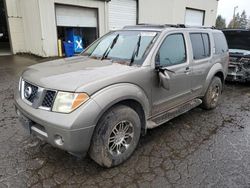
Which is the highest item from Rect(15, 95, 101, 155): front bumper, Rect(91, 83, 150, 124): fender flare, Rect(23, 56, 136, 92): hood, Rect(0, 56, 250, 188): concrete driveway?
Rect(23, 56, 136, 92): hood

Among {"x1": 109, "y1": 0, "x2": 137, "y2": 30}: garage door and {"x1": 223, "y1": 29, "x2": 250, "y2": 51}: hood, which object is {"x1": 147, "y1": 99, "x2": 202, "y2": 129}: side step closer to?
{"x1": 223, "y1": 29, "x2": 250, "y2": 51}: hood

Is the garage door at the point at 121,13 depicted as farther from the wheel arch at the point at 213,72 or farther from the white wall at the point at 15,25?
the wheel arch at the point at 213,72

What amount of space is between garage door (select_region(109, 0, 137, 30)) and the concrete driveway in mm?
10675

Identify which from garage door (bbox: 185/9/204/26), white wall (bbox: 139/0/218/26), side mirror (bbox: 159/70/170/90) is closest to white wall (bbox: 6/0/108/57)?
white wall (bbox: 139/0/218/26)

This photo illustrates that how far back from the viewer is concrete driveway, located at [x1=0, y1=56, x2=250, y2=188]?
2727 millimetres

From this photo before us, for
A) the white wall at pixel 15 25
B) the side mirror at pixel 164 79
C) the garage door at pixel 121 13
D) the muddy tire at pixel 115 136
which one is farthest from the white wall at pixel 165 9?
the muddy tire at pixel 115 136

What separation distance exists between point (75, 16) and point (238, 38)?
8.17m

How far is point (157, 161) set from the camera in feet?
10.3

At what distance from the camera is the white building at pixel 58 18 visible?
10883 mm

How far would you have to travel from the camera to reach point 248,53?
7.10 m

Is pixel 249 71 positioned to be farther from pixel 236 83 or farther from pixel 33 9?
pixel 33 9

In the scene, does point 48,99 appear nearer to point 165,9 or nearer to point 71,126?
point 71,126

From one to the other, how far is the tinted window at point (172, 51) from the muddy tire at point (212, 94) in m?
1.39

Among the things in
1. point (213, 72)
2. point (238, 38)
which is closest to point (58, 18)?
point (238, 38)
